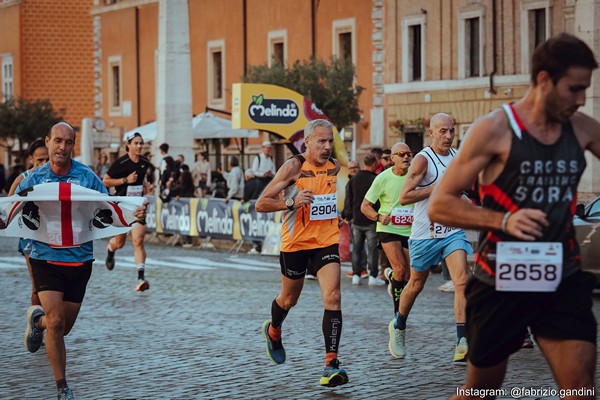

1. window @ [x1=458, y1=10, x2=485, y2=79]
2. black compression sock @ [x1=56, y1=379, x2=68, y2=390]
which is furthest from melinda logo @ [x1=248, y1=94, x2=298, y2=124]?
black compression sock @ [x1=56, y1=379, x2=68, y2=390]

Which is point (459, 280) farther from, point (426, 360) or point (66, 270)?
point (66, 270)

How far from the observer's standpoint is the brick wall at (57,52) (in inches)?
2726

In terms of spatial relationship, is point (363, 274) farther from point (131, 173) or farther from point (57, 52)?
point (57, 52)

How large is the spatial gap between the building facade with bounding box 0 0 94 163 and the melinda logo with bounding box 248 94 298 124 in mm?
41729

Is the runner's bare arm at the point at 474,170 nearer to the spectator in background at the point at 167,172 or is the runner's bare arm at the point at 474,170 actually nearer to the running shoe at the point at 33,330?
the running shoe at the point at 33,330

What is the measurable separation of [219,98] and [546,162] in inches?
1917

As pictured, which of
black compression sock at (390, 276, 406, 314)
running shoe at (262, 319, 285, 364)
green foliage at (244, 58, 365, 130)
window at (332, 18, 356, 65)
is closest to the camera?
running shoe at (262, 319, 285, 364)

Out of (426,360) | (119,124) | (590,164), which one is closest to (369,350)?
(426,360)

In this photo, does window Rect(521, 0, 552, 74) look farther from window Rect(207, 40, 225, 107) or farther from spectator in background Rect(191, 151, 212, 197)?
window Rect(207, 40, 225, 107)

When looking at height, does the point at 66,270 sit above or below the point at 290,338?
above

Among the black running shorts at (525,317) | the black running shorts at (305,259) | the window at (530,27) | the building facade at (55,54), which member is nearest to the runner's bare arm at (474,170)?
the black running shorts at (525,317)

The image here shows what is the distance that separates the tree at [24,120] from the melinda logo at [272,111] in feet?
113

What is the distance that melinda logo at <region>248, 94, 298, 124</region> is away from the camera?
2842 cm

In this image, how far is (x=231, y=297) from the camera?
17.7 metres
